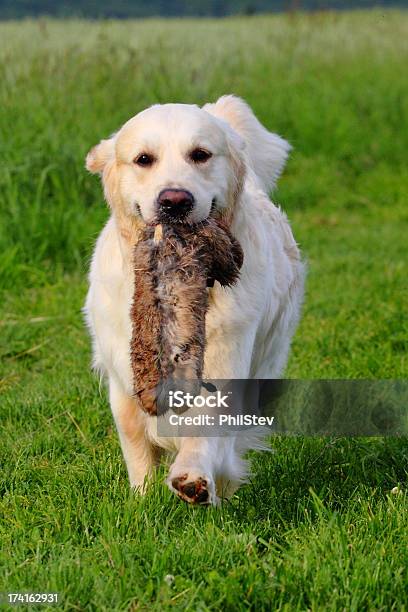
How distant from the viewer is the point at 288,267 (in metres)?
4.16

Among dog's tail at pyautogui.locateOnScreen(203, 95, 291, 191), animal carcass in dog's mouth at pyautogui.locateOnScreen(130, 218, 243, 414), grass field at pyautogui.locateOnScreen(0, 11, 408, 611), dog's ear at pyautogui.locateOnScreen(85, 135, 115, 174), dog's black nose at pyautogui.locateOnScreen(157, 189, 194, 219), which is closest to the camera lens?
grass field at pyautogui.locateOnScreen(0, 11, 408, 611)

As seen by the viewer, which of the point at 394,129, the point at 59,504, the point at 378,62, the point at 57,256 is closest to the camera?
the point at 59,504

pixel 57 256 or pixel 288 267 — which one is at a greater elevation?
pixel 288 267

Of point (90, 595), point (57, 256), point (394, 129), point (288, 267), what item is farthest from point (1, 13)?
point (90, 595)

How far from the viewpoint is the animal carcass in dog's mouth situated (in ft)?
10.0

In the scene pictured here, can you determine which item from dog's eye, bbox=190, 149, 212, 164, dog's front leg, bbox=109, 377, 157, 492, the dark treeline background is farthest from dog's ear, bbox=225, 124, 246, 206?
the dark treeline background

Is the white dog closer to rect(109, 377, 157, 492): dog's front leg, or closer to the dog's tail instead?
rect(109, 377, 157, 492): dog's front leg

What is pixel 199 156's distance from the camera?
342cm

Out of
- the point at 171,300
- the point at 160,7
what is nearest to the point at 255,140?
the point at 171,300

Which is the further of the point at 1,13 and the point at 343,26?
the point at 343,26

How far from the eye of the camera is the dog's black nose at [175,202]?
316 centimetres

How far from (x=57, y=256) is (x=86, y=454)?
3.07 meters

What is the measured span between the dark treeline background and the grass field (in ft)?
0.67

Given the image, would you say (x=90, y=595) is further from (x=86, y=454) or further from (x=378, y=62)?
(x=378, y=62)
